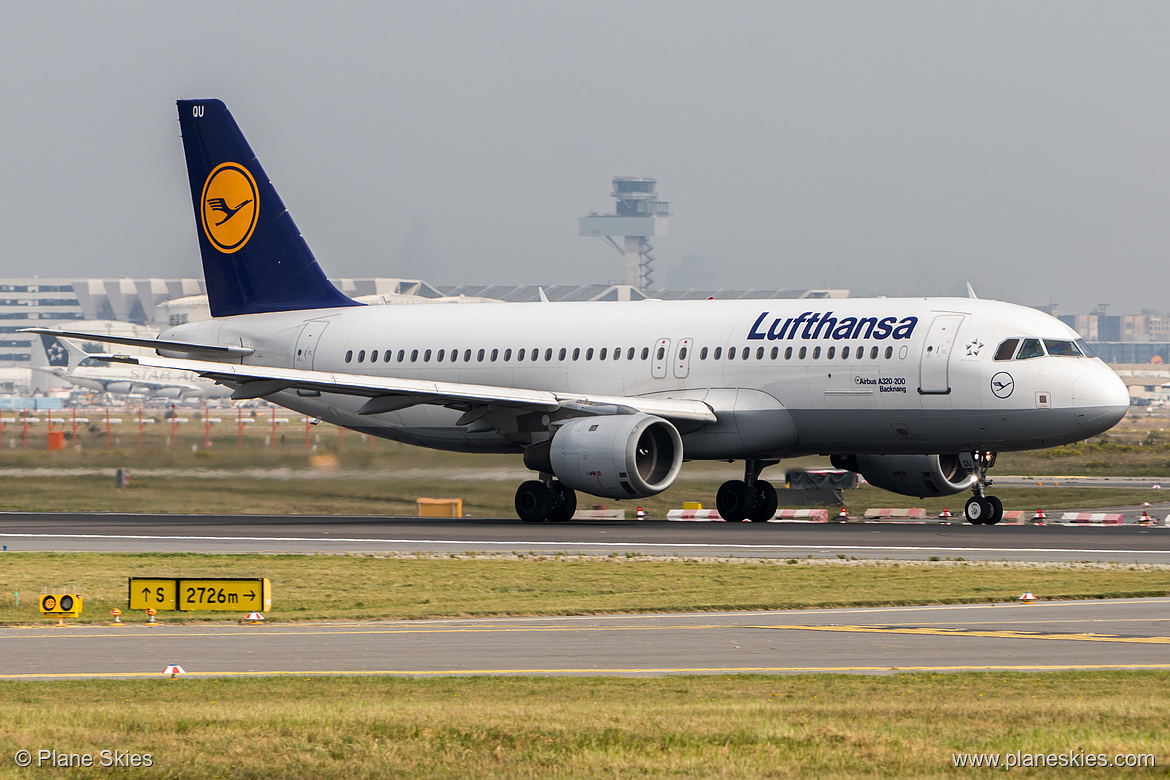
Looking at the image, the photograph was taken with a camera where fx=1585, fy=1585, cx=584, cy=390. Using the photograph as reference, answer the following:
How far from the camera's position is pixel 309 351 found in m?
41.5

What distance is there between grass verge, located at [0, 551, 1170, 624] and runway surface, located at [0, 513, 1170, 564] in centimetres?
153

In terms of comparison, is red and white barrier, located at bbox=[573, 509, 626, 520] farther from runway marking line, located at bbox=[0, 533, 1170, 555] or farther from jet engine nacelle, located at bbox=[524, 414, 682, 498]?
runway marking line, located at bbox=[0, 533, 1170, 555]

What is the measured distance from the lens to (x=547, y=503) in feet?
117

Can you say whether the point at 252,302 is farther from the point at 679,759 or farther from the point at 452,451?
the point at 679,759

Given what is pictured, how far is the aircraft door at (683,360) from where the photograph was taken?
35.9 m

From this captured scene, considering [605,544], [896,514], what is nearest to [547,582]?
[605,544]

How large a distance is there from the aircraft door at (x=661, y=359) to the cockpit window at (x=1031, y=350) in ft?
26.3

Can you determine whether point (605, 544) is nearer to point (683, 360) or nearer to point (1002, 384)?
point (683, 360)

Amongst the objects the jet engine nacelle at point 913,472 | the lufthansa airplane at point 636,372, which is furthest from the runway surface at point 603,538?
the lufthansa airplane at point 636,372

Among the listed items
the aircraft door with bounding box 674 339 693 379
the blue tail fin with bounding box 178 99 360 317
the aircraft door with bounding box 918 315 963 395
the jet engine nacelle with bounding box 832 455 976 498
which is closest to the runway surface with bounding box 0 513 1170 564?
the jet engine nacelle with bounding box 832 455 976 498

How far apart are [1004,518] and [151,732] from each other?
2933cm

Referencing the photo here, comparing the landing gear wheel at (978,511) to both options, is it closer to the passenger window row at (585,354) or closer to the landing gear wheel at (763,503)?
the passenger window row at (585,354)

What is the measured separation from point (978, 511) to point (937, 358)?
11.2 feet

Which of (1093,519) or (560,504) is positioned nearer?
(1093,519)
